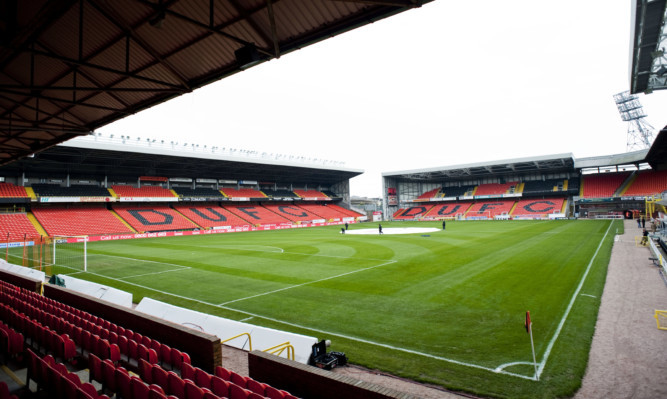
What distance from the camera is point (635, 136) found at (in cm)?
6219

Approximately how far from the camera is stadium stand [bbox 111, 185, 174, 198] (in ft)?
158

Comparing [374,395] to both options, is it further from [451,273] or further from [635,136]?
[635,136]

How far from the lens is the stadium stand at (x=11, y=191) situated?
37812 mm

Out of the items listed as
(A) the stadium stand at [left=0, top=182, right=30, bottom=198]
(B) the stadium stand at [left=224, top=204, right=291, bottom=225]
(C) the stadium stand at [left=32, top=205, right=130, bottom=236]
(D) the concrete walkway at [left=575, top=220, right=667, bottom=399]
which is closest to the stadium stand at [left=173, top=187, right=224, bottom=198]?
(B) the stadium stand at [left=224, top=204, right=291, bottom=225]

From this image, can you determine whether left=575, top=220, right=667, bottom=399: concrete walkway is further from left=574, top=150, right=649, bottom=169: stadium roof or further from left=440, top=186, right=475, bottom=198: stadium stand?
left=440, top=186, right=475, bottom=198: stadium stand

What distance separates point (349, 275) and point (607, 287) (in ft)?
33.1

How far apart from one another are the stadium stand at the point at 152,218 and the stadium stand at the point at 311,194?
91.1 ft

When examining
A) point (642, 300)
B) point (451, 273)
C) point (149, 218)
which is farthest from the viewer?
point (149, 218)

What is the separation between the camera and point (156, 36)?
25.5ft

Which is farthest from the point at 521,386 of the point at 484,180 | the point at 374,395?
the point at 484,180

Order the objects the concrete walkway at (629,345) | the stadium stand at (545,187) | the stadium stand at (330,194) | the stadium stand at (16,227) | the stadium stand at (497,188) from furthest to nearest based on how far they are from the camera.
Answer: the stadium stand at (330,194)
the stadium stand at (497,188)
the stadium stand at (545,187)
the stadium stand at (16,227)
the concrete walkway at (629,345)

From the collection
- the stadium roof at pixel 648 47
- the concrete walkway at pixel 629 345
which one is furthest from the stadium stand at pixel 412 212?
the concrete walkway at pixel 629 345

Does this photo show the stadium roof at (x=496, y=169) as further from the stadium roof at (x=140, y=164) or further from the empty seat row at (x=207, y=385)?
the empty seat row at (x=207, y=385)

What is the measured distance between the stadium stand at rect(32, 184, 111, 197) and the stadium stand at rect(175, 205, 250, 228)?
10813 millimetres
